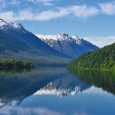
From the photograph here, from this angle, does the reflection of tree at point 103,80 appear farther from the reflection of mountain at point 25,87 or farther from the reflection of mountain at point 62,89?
the reflection of mountain at point 62,89

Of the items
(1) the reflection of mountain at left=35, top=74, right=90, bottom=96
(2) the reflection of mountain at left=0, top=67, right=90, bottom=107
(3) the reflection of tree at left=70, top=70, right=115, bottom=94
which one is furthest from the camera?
(3) the reflection of tree at left=70, top=70, right=115, bottom=94

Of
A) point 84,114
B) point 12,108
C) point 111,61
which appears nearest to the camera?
point 84,114

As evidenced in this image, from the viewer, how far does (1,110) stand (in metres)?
49.2

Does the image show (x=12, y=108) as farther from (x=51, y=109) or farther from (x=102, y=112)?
(x=102, y=112)

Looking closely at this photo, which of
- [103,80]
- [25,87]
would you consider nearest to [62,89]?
[25,87]

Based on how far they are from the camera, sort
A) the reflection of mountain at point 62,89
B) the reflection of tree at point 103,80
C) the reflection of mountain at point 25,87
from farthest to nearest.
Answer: the reflection of tree at point 103,80 < the reflection of mountain at point 62,89 < the reflection of mountain at point 25,87

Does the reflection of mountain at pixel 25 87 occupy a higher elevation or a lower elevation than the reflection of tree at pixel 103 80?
lower

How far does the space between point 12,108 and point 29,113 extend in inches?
197

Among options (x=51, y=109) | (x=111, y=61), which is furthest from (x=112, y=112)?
(x=111, y=61)

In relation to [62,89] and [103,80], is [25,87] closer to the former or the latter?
[62,89]

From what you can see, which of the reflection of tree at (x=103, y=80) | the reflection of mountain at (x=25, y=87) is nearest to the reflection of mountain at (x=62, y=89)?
the reflection of mountain at (x=25, y=87)

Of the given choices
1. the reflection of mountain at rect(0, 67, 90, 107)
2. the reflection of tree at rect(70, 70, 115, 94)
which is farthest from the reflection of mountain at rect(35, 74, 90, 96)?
the reflection of tree at rect(70, 70, 115, 94)

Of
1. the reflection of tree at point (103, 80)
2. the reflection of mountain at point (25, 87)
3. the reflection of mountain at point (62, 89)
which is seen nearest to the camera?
the reflection of mountain at point (25, 87)

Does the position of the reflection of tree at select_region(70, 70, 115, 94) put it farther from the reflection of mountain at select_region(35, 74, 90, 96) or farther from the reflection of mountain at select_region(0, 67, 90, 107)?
the reflection of mountain at select_region(35, 74, 90, 96)
